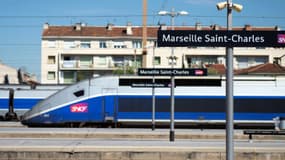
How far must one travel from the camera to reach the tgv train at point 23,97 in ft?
136

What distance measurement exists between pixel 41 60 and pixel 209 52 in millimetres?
27184

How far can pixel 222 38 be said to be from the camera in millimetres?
9266

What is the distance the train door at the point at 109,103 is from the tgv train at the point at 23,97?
31.3 feet

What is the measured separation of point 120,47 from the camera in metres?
82.9

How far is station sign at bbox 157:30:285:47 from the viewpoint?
30.4 feet

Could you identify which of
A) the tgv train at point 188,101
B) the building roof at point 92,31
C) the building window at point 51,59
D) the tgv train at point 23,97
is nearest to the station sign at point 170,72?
the tgv train at point 188,101

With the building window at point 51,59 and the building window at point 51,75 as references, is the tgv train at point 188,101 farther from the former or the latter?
the building window at point 51,75

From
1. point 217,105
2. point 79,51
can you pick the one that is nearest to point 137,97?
point 217,105

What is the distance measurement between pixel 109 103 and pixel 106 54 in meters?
46.8

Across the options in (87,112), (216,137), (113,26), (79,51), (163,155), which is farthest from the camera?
(113,26)

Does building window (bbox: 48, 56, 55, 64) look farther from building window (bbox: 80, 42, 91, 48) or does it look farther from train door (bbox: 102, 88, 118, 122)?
train door (bbox: 102, 88, 118, 122)

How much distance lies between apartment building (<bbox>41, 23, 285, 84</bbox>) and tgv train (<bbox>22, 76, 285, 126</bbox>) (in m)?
43.0

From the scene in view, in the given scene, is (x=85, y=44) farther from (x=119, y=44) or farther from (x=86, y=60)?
(x=119, y=44)

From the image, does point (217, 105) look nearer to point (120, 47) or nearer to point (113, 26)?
point (120, 47)
